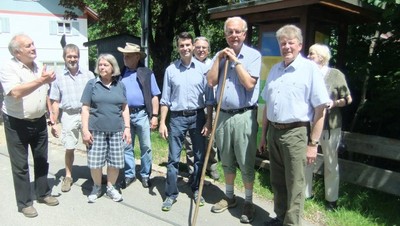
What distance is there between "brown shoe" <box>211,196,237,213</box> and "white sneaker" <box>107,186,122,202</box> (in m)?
1.11

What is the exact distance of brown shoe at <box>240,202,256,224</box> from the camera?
12.6 feet

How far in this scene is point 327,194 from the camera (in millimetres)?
4160

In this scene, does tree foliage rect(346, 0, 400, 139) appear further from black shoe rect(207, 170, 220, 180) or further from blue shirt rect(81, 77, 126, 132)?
blue shirt rect(81, 77, 126, 132)

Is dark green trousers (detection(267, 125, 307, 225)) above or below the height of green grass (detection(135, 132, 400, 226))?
above

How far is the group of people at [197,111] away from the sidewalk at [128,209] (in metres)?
0.11

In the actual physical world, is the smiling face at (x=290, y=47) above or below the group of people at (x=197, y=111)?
above

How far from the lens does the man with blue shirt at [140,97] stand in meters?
4.60

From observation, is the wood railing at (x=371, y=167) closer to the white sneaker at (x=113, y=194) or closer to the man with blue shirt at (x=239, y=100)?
the man with blue shirt at (x=239, y=100)

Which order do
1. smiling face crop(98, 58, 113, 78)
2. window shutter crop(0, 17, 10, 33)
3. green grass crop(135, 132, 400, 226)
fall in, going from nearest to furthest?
green grass crop(135, 132, 400, 226), smiling face crop(98, 58, 113, 78), window shutter crop(0, 17, 10, 33)

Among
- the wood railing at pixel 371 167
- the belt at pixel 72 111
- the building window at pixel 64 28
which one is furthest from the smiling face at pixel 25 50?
the building window at pixel 64 28

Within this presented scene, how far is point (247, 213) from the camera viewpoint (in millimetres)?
3865

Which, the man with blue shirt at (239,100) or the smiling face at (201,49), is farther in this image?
the smiling face at (201,49)

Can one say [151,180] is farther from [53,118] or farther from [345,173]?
[345,173]

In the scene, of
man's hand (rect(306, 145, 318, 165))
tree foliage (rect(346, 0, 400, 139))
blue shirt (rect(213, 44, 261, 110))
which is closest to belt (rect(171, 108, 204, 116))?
→ blue shirt (rect(213, 44, 261, 110))
